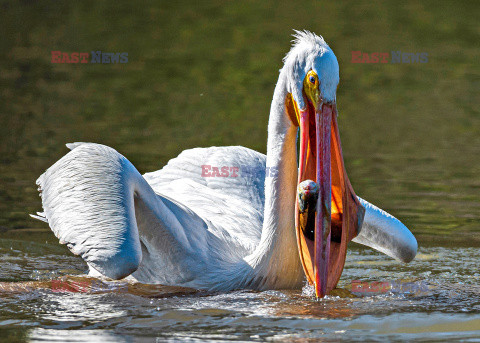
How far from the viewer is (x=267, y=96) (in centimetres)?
1396

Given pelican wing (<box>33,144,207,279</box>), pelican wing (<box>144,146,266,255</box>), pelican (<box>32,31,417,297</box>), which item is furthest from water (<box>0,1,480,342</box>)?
pelican wing (<box>144,146,266,255</box>)

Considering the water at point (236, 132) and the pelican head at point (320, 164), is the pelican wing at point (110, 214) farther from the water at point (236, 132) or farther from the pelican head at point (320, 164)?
the pelican head at point (320, 164)

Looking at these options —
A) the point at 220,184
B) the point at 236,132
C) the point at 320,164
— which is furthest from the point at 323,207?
the point at 236,132

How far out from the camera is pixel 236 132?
37.8 feet

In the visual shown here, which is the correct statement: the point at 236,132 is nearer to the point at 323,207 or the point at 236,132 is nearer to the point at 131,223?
the point at 131,223

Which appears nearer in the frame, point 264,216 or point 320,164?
point 320,164

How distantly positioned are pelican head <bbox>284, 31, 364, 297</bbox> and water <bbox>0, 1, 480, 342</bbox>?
27cm

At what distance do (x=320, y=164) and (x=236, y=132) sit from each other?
644cm

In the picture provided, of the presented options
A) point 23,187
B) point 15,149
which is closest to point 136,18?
point 15,149

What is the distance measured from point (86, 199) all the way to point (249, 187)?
1.68 m

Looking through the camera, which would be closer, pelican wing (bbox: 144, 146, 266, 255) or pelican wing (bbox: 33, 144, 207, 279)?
pelican wing (bbox: 33, 144, 207, 279)

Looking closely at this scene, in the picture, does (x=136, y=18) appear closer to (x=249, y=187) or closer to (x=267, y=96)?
(x=267, y=96)

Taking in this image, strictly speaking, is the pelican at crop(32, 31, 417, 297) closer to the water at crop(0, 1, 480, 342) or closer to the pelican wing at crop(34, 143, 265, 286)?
the pelican wing at crop(34, 143, 265, 286)

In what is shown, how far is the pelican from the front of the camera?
5.11 metres
